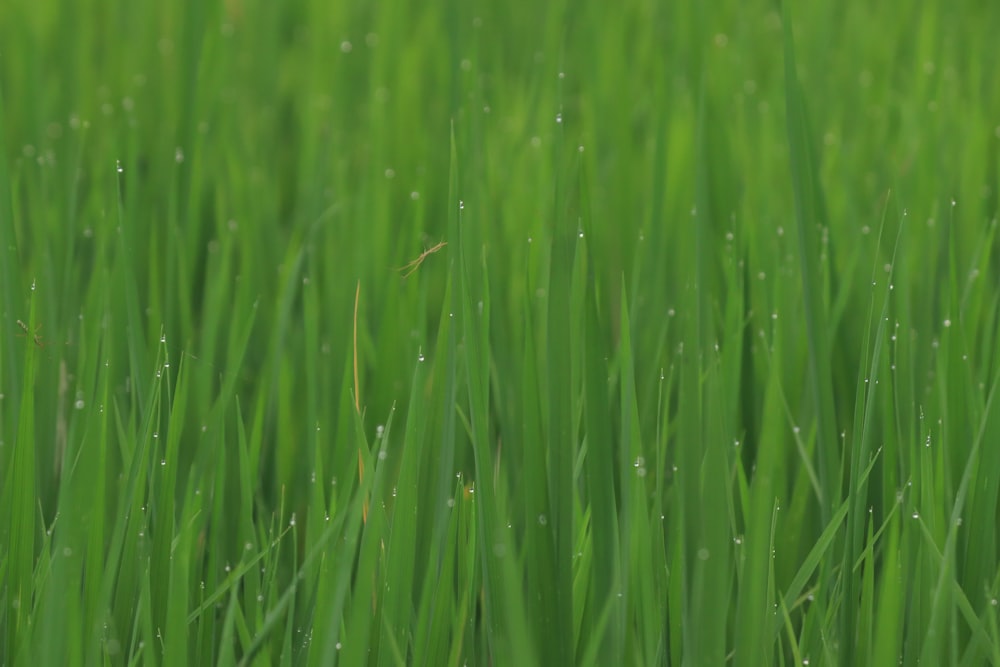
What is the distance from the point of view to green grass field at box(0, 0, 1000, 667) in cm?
69

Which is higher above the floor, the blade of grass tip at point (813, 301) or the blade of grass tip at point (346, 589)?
the blade of grass tip at point (813, 301)

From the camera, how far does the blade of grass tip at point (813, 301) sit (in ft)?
2.77

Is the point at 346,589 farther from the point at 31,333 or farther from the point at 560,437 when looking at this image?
the point at 31,333

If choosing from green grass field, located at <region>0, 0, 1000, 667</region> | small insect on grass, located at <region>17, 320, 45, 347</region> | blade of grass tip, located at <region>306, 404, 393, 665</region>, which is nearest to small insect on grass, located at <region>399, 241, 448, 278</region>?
green grass field, located at <region>0, 0, 1000, 667</region>

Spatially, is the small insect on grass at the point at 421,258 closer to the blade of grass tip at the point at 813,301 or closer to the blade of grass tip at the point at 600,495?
the blade of grass tip at the point at 600,495

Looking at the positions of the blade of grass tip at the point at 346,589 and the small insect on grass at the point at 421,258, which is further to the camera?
the small insect on grass at the point at 421,258

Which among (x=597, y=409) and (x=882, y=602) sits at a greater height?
(x=597, y=409)

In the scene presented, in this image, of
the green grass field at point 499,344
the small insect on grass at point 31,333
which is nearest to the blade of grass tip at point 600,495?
the green grass field at point 499,344

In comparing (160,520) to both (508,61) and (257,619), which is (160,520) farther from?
(508,61)

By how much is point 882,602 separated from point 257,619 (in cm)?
41

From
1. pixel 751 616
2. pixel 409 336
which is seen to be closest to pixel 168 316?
pixel 409 336

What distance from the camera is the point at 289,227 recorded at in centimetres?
139

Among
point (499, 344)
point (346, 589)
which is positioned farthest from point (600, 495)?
point (499, 344)

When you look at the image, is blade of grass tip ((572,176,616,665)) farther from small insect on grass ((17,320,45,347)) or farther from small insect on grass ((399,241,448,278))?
small insect on grass ((17,320,45,347))
